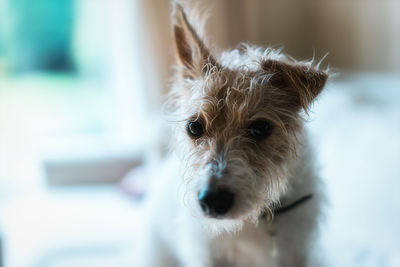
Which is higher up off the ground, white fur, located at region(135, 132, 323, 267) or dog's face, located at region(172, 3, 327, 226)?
dog's face, located at region(172, 3, 327, 226)

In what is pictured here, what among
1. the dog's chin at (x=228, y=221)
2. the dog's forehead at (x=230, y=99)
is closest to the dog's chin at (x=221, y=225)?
the dog's chin at (x=228, y=221)

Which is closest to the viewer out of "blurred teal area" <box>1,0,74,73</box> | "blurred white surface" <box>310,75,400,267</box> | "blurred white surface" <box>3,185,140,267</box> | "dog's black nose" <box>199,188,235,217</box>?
"dog's black nose" <box>199,188,235,217</box>

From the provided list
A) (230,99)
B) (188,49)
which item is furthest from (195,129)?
(188,49)

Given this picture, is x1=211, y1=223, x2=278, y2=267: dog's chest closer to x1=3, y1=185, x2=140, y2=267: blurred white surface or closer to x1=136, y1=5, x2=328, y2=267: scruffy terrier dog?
x1=136, y1=5, x2=328, y2=267: scruffy terrier dog

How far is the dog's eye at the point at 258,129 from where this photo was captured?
43.1 inches

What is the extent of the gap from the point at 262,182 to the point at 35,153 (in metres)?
1.97

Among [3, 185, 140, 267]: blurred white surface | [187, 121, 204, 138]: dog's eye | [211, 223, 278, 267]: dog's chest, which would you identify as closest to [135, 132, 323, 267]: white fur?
[211, 223, 278, 267]: dog's chest

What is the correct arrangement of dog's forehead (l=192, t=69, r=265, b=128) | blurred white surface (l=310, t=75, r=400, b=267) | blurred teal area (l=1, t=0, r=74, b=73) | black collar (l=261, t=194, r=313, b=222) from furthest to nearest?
blurred teal area (l=1, t=0, r=74, b=73), blurred white surface (l=310, t=75, r=400, b=267), black collar (l=261, t=194, r=313, b=222), dog's forehead (l=192, t=69, r=265, b=128)

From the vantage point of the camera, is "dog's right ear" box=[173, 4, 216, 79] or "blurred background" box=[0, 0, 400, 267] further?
"blurred background" box=[0, 0, 400, 267]

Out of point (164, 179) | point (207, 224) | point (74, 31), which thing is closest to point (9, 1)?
point (74, 31)

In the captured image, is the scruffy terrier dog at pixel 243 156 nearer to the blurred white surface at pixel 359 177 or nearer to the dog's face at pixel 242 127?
the dog's face at pixel 242 127

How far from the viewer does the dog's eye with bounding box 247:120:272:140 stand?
1.09 meters

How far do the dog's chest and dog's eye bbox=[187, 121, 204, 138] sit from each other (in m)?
0.28

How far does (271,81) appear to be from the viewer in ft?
3.68
